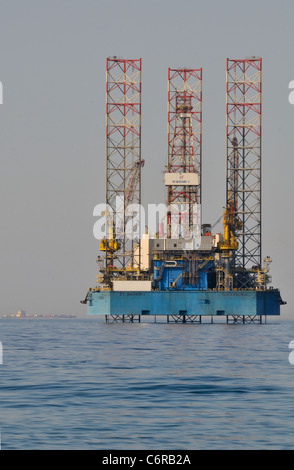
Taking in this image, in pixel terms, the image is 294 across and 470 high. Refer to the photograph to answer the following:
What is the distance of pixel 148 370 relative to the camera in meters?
49.0

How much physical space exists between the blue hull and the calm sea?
75799 mm

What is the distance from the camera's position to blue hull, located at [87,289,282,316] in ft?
447

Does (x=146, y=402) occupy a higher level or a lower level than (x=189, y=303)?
lower

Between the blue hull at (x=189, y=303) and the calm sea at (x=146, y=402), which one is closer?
the calm sea at (x=146, y=402)

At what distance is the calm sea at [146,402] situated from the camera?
28234 mm

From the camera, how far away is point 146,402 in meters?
36.0

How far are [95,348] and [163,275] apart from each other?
69.2m

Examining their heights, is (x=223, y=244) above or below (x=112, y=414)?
above

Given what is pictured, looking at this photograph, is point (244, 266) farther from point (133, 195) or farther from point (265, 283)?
point (133, 195)

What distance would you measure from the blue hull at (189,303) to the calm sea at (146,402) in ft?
249

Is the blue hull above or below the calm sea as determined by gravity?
above

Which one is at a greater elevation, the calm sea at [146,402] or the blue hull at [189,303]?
the blue hull at [189,303]

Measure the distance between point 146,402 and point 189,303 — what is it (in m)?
101
